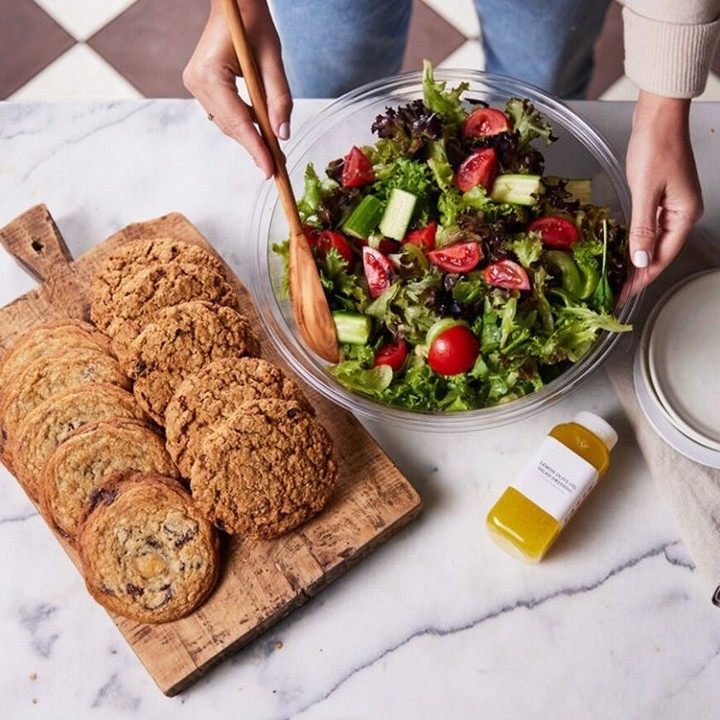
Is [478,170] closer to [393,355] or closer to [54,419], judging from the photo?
[393,355]

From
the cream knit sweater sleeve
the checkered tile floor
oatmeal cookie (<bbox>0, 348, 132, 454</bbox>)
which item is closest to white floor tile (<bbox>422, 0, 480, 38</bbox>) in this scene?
the checkered tile floor

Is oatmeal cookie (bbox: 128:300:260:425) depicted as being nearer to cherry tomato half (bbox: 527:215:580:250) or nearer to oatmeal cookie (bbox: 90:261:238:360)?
oatmeal cookie (bbox: 90:261:238:360)

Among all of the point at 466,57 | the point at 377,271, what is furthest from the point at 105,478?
the point at 466,57

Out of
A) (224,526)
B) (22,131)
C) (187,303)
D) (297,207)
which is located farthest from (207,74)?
(224,526)

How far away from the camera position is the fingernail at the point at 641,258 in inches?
64.2

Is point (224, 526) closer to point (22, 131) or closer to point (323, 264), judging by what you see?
point (323, 264)

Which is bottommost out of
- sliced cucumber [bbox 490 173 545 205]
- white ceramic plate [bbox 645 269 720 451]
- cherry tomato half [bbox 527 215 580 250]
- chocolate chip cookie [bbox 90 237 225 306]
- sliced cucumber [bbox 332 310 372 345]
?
white ceramic plate [bbox 645 269 720 451]

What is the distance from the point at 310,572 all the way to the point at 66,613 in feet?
1.48

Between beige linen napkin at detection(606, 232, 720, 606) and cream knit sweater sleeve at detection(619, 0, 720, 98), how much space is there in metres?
0.48

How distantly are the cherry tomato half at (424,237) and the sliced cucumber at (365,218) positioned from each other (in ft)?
0.22

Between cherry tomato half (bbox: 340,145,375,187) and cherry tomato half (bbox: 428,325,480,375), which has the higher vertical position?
cherry tomato half (bbox: 340,145,375,187)

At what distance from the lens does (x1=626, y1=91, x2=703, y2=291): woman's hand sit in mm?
1623

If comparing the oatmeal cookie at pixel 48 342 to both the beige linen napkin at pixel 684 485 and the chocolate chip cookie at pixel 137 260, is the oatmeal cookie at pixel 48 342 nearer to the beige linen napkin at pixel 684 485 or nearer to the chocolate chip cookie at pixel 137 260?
the chocolate chip cookie at pixel 137 260

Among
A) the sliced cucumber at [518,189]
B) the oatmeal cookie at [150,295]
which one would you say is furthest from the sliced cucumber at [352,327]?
the sliced cucumber at [518,189]
